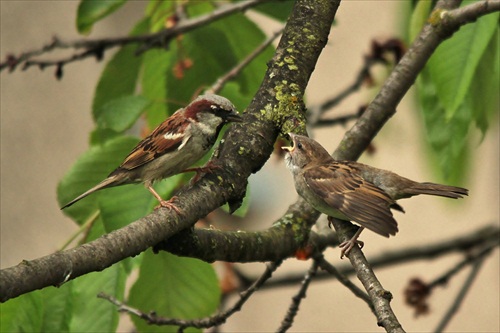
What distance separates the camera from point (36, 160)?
8.05 m

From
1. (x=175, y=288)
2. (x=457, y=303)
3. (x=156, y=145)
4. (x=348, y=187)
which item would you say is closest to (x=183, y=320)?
(x=175, y=288)

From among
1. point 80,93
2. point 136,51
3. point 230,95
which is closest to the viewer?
point 230,95

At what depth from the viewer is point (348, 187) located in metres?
3.03

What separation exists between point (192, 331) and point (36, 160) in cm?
501

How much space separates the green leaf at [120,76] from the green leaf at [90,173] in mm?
669

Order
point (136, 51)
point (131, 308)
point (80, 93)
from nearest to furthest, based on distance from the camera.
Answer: point (131, 308), point (136, 51), point (80, 93)


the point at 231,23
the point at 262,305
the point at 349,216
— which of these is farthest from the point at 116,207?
the point at 262,305

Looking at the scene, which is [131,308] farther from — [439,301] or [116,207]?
[439,301]

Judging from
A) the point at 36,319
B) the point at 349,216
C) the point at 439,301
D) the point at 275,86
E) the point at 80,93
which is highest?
the point at 80,93

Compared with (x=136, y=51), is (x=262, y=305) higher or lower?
higher

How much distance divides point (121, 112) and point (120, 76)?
0.74 m

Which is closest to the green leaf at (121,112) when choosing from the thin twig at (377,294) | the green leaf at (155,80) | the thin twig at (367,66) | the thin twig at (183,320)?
the green leaf at (155,80)

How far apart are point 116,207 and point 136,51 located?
3.38ft

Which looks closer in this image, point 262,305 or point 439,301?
point 439,301
